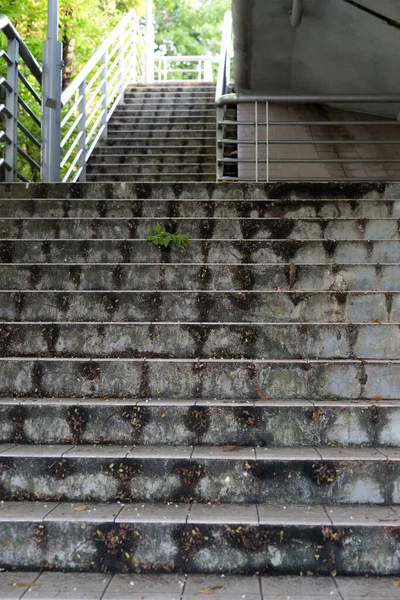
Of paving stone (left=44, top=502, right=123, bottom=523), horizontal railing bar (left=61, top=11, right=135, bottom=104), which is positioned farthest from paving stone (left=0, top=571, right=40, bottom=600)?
horizontal railing bar (left=61, top=11, right=135, bottom=104)

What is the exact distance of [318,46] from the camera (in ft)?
23.2

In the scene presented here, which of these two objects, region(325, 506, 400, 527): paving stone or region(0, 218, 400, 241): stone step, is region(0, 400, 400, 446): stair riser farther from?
region(0, 218, 400, 241): stone step

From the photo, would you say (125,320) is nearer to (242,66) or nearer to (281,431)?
(281,431)

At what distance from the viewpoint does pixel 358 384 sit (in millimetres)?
2924

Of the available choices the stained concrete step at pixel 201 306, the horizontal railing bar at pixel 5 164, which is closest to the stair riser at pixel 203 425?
the stained concrete step at pixel 201 306

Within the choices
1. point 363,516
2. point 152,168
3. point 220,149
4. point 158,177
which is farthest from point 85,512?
point 152,168

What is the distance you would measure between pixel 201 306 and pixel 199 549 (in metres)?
Result: 1.52

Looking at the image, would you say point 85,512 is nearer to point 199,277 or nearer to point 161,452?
point 161,452

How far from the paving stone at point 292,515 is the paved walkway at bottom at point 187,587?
202 millimetres

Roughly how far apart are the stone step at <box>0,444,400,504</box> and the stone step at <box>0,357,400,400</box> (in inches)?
15.6

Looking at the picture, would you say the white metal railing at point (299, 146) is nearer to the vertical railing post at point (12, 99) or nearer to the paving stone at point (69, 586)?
the vertical railing post at point (12, 99)

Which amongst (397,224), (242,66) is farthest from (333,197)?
(242,66)

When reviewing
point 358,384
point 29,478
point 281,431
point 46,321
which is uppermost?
point 46,321

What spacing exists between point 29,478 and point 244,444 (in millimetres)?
996
